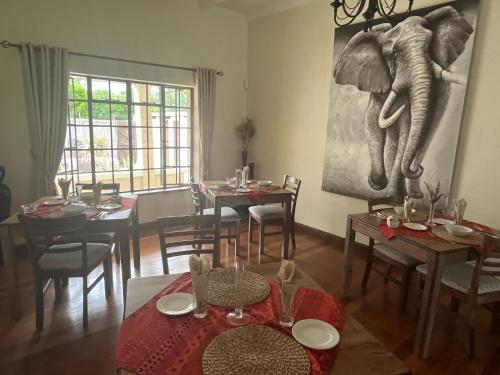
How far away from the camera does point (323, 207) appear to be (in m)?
4.16

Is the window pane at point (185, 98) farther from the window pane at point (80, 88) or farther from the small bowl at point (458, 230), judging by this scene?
the small bowl at point (458, 230)

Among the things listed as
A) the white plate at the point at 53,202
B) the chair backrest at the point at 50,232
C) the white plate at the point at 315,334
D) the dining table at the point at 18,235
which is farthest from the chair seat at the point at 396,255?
the white plate at the point at 53,202

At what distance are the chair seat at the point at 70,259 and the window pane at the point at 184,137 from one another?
2547 millimetres

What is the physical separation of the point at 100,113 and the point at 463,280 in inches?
163

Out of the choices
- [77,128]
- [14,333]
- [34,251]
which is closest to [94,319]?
[14,333]

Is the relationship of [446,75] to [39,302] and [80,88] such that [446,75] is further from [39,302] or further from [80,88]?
[80,88]

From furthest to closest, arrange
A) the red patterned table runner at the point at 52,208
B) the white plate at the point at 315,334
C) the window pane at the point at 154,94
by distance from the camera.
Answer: the window pane at the point at 154,94 < the red patterned table runner at the point at 52,208 < the white plate at the point at 315,334

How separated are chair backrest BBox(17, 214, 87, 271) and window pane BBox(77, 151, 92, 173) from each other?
200 cm

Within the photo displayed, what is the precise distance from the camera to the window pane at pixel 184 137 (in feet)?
15.5

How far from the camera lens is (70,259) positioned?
227cm

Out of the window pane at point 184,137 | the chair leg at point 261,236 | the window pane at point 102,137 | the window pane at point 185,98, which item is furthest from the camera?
the window pane at point 184,137

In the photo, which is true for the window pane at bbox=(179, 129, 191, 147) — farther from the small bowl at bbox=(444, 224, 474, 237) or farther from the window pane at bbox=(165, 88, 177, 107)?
the small bowl at bbox=(444, 224, 474, 237)

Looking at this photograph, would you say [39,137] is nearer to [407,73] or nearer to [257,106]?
[257,106]

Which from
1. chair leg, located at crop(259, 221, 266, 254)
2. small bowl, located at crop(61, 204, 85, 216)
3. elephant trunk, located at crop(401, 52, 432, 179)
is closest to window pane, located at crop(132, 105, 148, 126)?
small bowl, located at crop(61, 204, 85, 216)
